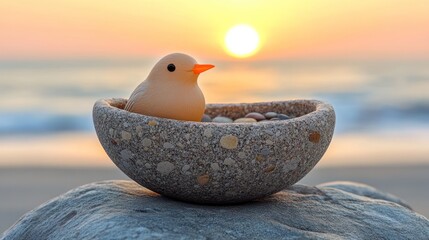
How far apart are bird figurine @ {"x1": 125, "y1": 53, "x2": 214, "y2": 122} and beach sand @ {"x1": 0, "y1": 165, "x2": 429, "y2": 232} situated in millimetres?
4669

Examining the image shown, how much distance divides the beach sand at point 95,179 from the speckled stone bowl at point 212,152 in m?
4.69

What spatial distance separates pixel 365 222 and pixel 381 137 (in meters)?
8.05

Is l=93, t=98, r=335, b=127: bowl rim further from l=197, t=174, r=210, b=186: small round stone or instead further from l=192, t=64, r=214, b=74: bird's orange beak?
l=192, t=64, r=214, b=74: bird's orange beak

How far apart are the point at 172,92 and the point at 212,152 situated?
0.41 m

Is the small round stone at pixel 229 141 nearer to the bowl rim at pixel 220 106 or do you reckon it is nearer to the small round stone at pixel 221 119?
the bowl rim at pixel 220 106

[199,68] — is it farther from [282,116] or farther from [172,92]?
[282,116]

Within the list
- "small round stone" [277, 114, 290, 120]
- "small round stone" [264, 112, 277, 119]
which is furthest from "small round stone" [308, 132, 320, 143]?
"small round stone" [264, 112, 277, 119]

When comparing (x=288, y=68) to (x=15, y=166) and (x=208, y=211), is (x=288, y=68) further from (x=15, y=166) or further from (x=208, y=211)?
(x=208, y=211)

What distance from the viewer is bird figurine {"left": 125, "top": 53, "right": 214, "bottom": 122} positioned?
2748 mm

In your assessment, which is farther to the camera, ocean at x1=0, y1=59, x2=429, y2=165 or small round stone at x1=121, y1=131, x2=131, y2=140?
ocean at x1=0, y1=59, x2=429, y2=165

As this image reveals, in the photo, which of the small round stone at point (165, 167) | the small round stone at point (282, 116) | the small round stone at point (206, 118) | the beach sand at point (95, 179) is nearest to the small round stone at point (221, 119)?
the small round stone at point (206, 118)

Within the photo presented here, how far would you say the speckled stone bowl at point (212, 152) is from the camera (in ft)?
8.25

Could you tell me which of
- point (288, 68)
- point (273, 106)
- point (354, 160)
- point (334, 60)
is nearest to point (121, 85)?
point (288, 68)

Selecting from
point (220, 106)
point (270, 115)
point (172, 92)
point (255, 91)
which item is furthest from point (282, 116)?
point (255, 91)
